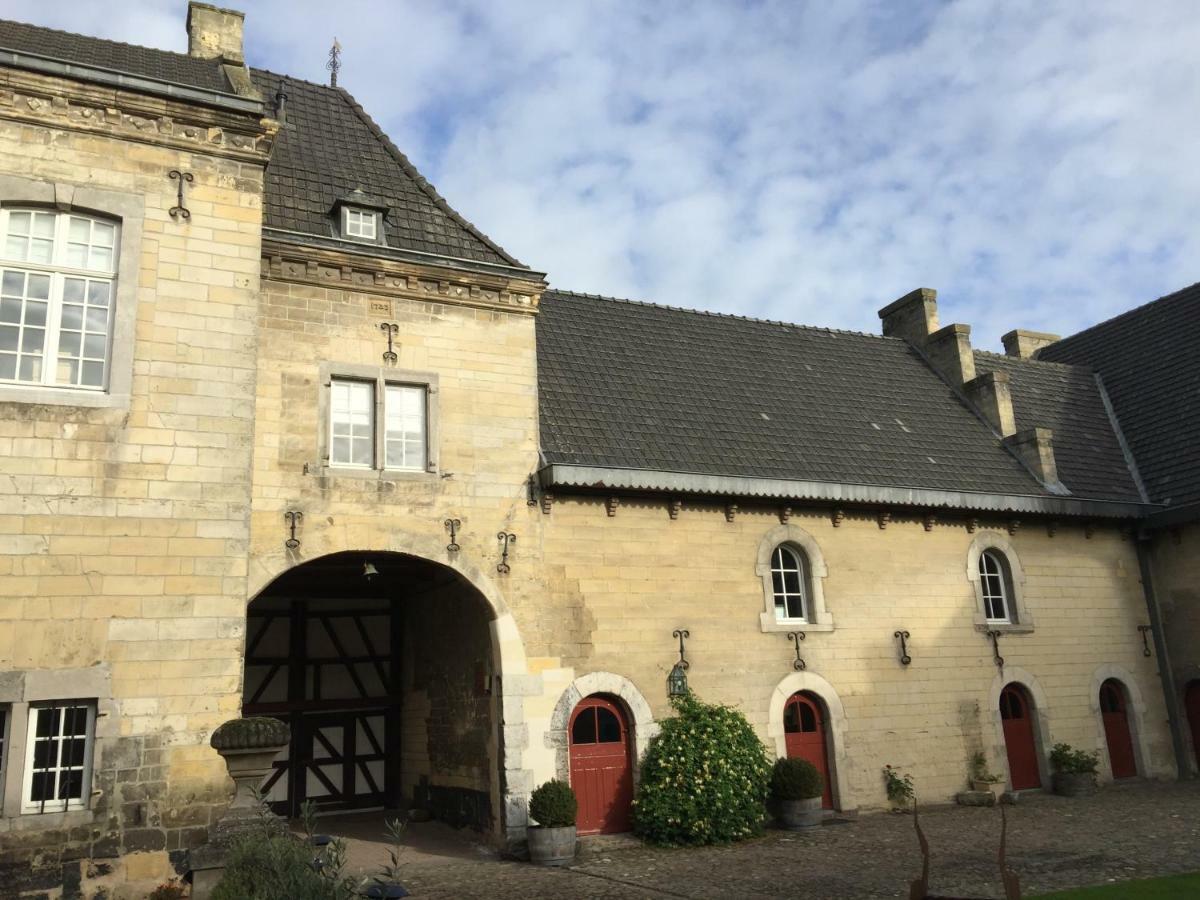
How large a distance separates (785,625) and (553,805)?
456 cm

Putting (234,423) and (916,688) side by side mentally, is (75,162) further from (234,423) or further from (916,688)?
(916,688)

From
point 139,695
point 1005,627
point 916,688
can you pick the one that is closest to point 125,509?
point 139,695

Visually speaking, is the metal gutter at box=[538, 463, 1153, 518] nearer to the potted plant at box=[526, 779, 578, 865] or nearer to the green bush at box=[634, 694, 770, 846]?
the green bush at box=[634, 694, 770, 846]

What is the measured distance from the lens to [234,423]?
10180 mm

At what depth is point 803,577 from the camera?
48.5ft

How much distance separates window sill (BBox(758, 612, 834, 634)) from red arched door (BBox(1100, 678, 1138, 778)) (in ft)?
19.2

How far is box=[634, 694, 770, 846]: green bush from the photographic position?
40.0ft

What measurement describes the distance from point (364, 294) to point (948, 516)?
9760 millimetres

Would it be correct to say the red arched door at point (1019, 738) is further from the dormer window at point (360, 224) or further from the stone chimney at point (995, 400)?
the dormer window at point (360, 224)

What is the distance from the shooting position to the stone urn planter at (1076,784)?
50.3 feet

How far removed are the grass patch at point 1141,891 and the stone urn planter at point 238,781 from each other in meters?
6.31

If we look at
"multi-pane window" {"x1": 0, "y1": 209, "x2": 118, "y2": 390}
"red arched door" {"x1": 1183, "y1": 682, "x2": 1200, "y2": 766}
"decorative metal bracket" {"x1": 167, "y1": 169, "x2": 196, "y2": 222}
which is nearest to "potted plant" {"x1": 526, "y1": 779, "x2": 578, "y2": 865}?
"multi-pane window" {"x1": 0, "y1": 209, "x2": 118, "y2": 390}

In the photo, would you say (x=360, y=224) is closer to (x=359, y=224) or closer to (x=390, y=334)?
(x=359, y=224)

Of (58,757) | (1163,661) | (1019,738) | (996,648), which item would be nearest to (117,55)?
(58,757)
